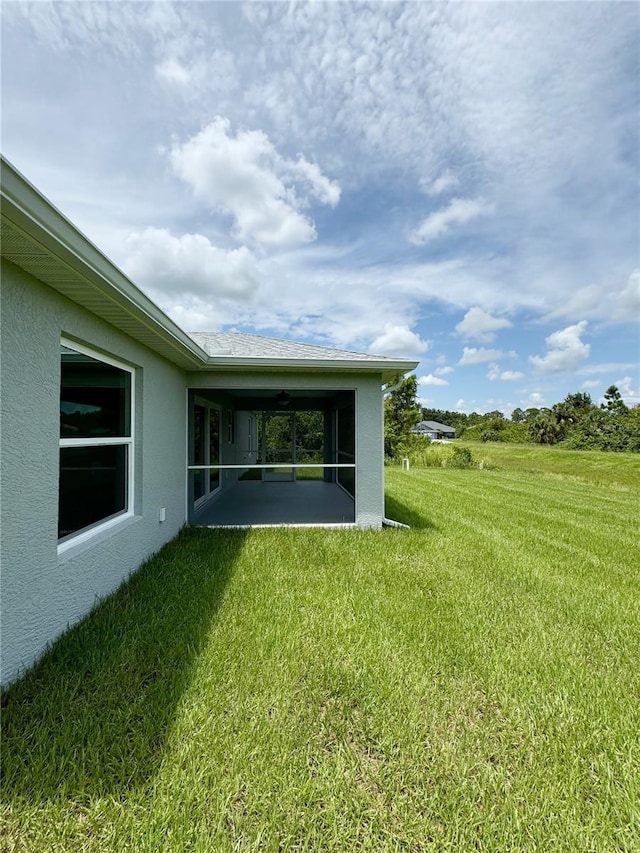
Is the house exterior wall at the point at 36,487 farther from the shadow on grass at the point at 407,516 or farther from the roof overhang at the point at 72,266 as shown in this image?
the shadow on grass at the point at 407,516

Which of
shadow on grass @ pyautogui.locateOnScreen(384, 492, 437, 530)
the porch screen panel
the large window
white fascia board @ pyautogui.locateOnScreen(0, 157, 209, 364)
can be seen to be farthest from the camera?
the porch screen panel

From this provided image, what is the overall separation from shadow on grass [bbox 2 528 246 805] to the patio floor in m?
3.35

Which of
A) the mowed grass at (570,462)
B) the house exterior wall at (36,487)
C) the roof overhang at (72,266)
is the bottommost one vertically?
the mowed grass at (570,462)

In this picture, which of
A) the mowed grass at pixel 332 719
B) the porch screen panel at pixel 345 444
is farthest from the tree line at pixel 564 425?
the mowed grass at pixel 332 719

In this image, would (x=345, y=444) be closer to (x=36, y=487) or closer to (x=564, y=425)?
(x=36, y=487)

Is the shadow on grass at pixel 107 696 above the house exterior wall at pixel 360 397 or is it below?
below

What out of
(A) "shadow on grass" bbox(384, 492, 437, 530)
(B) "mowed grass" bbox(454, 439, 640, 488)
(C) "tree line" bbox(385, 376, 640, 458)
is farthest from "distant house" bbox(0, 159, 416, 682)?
(B) "mowed grass" bbox(454, 439, 640, 488)

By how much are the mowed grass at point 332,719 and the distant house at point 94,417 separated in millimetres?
560

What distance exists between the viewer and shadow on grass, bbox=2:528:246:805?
2002 mm

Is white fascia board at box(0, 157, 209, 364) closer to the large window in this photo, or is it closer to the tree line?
the large window

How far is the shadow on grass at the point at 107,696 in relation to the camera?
200 centimetres

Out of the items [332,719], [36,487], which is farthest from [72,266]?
[332,719]

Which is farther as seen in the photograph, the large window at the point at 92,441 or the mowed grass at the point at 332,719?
the large window at the point at 92,441

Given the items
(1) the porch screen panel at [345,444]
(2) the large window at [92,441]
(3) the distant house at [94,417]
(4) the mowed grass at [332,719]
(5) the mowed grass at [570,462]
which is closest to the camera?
(4) the mowed grass at [332,719]
